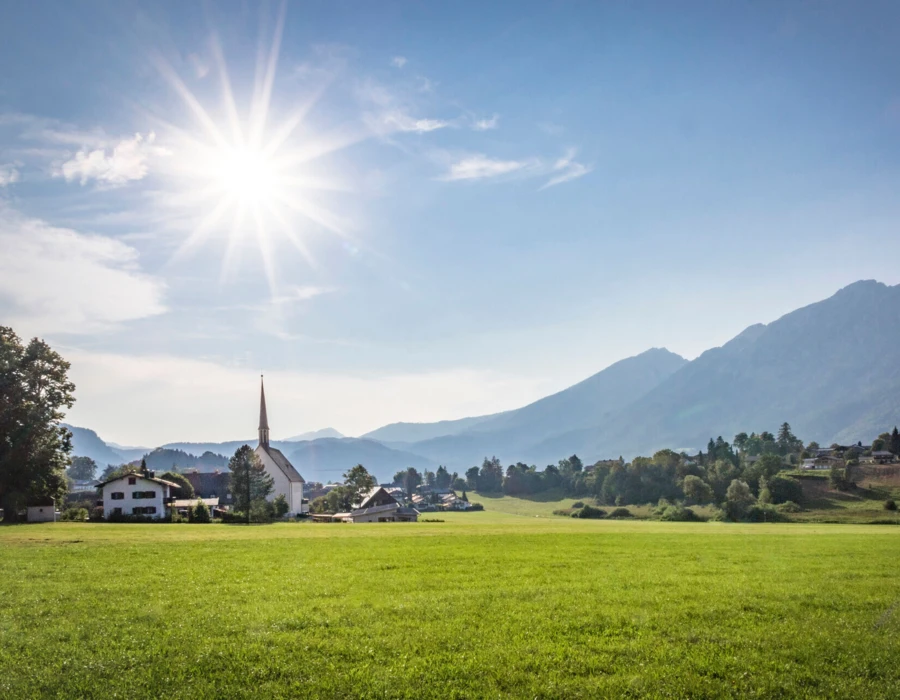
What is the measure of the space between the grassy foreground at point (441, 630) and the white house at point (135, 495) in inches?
2858

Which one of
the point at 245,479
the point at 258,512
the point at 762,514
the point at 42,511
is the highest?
the point at 245,479

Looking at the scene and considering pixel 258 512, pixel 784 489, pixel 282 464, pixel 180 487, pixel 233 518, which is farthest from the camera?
pixel 784 489

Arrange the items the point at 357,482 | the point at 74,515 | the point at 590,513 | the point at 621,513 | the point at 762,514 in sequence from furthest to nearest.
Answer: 1. the point at 590,513
2. the point at 621,513
3. the point at 357,482
4. the point at 762,514
5. the point at 74,515

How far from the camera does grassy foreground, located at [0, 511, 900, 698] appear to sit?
1301cm

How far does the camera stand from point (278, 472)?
130 meters

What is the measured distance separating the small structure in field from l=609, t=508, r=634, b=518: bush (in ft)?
469

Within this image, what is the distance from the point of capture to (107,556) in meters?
31.0

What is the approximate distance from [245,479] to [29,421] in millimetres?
31673

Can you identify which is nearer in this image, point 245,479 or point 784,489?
point 245,479

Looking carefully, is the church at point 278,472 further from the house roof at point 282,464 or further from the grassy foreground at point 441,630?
the grassy foreground at point 441,630

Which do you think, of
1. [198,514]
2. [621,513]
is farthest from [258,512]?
[621,513]

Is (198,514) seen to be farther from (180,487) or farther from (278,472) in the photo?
(180,487)

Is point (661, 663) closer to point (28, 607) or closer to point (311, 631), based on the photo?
point (311, 631)

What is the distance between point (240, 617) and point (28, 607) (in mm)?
6843
